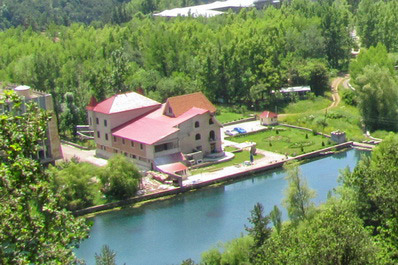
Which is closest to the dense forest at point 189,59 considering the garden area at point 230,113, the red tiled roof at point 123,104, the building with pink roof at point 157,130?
the garden area at point 230,113

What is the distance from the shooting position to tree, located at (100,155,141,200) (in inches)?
1032

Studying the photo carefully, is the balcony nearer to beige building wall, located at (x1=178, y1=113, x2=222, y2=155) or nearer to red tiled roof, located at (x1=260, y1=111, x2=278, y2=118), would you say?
beige building wall, located at (x1=178, y1=113, x2=222, y2=155)

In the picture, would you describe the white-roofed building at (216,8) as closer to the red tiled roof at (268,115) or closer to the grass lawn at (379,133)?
the red tiled roof at (268,115)

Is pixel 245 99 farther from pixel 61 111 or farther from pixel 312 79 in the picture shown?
pixel 61 111

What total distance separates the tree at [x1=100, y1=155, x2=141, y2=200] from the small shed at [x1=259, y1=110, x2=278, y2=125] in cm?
1062

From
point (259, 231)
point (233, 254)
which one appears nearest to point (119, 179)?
point (233, 254)

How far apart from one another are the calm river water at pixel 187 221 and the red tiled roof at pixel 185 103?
14.3 ft

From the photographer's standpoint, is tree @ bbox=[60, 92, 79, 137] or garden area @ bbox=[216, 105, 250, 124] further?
garden area @ bbox=[216, 105, 250, 124]

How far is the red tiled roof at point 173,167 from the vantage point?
92.6 feet

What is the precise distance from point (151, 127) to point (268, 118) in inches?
291

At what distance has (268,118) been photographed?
116 ft

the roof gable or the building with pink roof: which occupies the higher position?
the building with pink roof

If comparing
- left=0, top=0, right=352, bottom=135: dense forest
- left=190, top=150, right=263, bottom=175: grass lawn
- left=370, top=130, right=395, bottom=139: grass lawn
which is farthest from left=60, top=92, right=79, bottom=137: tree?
left=370, top=130, right=395, bottom=139: grass lawn

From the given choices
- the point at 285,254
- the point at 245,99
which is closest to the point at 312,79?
the point at 245,99
